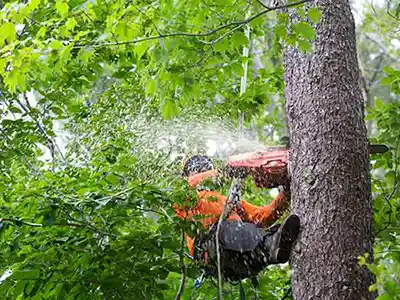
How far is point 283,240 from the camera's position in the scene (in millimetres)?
1931

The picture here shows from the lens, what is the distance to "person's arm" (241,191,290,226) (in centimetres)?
238

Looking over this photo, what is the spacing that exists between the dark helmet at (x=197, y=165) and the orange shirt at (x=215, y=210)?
0.15m

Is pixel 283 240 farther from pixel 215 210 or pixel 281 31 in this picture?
pixel 281 31

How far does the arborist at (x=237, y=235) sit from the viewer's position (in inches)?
82.0

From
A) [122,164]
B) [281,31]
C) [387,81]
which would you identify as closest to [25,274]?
A: [122,164]

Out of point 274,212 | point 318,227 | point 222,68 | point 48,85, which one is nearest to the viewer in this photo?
point 318,227

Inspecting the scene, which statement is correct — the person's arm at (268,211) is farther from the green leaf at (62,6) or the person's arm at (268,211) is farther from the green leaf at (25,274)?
the green leaf at (62,6)

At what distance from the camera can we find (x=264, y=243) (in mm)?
2111

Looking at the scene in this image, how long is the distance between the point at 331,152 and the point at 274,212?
58cm

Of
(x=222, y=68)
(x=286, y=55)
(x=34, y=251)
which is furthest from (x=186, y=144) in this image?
(x=34, y=251)

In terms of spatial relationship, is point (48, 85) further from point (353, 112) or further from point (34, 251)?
point (353, 112)

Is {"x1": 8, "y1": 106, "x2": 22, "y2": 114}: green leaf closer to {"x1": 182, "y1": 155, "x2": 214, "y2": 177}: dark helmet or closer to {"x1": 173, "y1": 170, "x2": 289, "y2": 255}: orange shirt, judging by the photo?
{"x1": 182, "y1": 155, "x2": 214, "y2": 177}: dark helmet

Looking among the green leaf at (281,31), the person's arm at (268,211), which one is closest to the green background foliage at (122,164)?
the green leaf at (281,31)

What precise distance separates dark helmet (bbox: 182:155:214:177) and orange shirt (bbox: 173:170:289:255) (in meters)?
0.15
